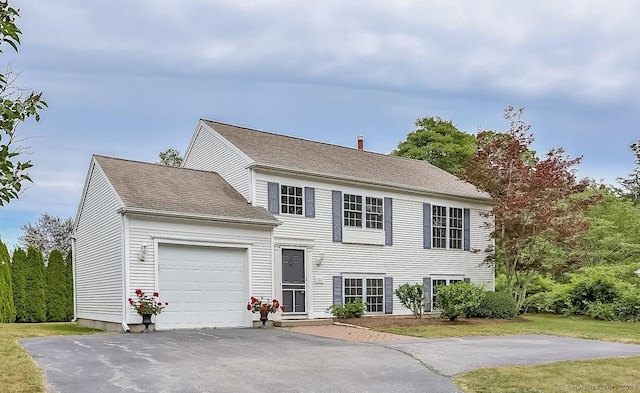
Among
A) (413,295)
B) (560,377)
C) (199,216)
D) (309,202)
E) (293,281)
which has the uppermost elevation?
(309,202)

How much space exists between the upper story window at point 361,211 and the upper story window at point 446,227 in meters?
2.68

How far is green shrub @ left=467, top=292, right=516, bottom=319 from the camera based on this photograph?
62.8 ft

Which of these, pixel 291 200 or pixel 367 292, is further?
pixel 367 292

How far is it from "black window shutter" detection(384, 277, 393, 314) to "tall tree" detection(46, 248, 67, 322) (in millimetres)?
11709

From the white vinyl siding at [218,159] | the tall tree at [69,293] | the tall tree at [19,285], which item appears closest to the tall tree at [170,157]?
the tall tree at [69,293]

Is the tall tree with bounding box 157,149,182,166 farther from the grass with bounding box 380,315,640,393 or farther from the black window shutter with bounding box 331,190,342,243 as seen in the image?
the grass with bounding box 380,315,640,393

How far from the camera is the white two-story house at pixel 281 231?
14.6m

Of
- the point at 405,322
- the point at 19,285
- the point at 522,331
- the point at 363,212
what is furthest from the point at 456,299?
the point at 19,285

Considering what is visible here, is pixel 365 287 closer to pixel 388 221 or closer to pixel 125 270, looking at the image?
pixel 388 221

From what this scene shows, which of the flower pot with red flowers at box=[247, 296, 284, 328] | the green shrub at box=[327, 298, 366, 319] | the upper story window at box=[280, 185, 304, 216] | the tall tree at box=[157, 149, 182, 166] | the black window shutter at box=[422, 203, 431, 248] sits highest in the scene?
the tall tree at box=[157, 149, 182, 166]

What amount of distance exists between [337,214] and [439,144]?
19272 millimetres

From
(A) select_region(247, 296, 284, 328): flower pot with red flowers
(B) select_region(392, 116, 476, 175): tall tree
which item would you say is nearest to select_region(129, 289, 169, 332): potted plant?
(A) select_region(247, 296, 284, 328): flower pot with red flowers

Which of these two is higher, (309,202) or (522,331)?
(309,202)

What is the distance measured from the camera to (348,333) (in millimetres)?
14336
